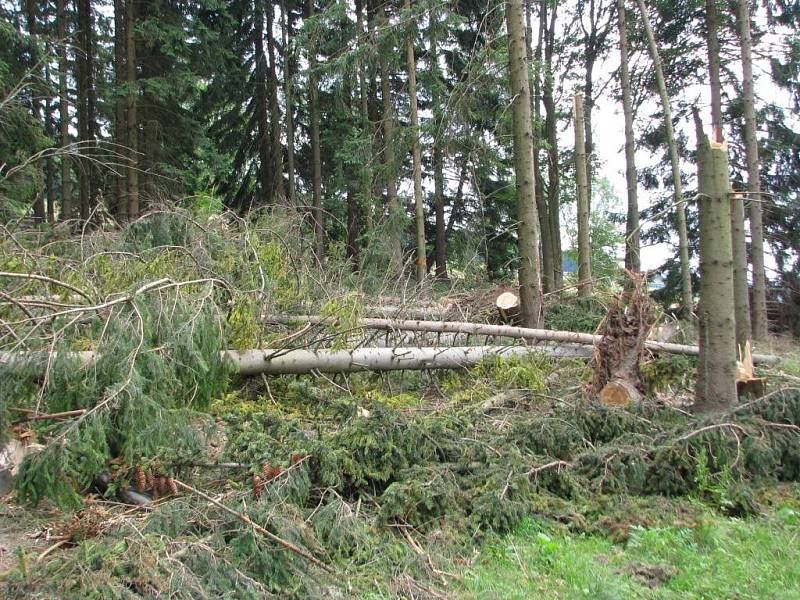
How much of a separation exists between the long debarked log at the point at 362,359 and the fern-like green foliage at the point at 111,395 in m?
0.71

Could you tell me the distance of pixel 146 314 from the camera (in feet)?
13.1

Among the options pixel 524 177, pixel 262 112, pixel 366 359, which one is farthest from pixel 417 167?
pixel 262 112

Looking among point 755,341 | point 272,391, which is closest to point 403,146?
point 272,391

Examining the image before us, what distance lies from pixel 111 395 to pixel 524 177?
654cm

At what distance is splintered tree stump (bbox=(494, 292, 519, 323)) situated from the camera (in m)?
9.59

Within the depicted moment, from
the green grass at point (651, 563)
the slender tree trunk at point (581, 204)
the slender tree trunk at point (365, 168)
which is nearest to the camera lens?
the green grass at point (651, 563)

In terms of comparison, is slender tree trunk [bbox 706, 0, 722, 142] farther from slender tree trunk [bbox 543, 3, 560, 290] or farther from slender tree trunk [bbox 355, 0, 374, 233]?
A: slender tree trunk [bbox 355, 0, 374, 233]

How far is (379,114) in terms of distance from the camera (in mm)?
15992

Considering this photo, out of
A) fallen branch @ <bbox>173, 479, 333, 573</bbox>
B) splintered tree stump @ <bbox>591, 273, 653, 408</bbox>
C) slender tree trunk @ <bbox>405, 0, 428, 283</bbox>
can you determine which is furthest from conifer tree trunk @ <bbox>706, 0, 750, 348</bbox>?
slender tree trunk @ <bbox>405, 0, 428, 283</bbox>

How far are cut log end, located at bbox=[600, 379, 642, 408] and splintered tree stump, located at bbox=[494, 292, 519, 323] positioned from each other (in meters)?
3.87

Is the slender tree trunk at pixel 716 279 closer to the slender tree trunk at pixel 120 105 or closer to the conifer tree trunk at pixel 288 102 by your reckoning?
the slender tree trunk at pixel 120 105

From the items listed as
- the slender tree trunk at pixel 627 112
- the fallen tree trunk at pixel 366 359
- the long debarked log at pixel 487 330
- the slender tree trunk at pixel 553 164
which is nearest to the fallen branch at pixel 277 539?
the fallen tree trunk at pixel 366 359

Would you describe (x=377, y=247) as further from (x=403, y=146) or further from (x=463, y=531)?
(x=463, y=531)

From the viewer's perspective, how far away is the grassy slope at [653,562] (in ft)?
8.73
